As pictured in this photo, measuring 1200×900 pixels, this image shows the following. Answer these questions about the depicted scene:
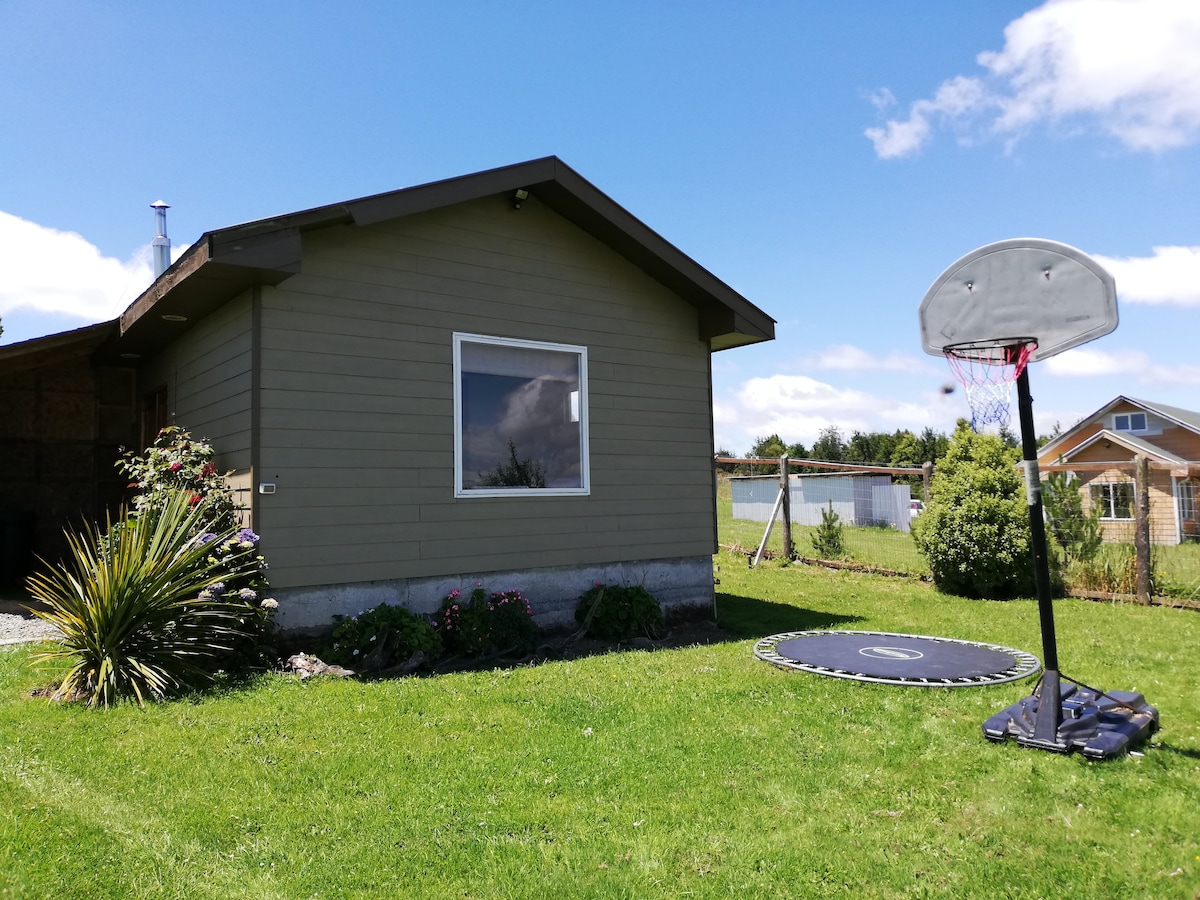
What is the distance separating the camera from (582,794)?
3.63 metres

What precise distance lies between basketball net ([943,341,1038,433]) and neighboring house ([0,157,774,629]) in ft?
12.5

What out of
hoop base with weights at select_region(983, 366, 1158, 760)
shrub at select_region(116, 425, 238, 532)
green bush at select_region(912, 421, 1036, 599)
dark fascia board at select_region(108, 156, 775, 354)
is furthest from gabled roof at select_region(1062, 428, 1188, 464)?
shrub at select_region(116, 425, 238, 532)

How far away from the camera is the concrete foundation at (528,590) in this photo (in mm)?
6293

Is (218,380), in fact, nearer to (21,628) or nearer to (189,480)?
(189,480)

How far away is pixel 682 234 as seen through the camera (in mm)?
8188

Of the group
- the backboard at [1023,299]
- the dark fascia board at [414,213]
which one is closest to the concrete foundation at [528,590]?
the dark fascia board at [414,213]

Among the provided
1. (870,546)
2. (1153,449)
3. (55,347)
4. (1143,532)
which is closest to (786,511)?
(870,546)

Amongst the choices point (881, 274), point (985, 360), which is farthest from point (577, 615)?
point (881, 274)

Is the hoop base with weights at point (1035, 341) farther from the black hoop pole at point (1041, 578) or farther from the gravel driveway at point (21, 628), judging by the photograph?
the gravel driveway at point (21, 628)

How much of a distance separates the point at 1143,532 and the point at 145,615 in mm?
10302

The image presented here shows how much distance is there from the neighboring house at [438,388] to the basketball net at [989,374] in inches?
150

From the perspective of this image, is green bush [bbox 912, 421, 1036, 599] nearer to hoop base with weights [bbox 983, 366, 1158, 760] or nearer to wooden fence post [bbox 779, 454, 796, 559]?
wooden fence post [bbox 779, 454, 796, 559]

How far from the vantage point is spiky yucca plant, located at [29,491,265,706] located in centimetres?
505

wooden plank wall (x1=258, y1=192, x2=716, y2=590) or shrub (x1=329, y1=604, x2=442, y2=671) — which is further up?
wooden plank wall (x1=258, y1=192, x2=716, y2=590)
